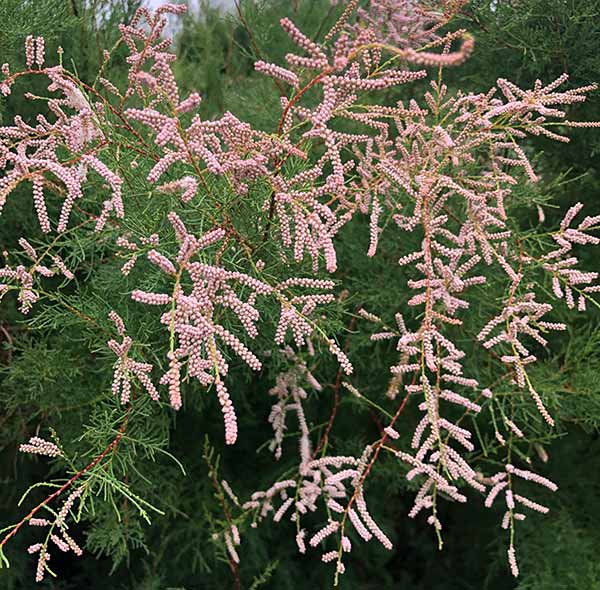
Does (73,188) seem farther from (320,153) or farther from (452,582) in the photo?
(452,582)

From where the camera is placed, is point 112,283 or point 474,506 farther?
point 474,506

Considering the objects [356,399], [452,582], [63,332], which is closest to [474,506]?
[452,582]

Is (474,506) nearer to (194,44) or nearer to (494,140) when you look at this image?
(494,140)

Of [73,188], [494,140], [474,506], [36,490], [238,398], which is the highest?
[73,188]

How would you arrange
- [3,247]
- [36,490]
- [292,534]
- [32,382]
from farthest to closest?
[292,534] < [36,490] < [3,247] < [32,382]

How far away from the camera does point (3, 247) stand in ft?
6.20

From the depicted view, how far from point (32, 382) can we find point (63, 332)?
146 mm

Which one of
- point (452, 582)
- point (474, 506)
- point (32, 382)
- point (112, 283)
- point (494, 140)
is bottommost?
point (452, 582)

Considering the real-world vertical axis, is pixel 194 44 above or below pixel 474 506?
above

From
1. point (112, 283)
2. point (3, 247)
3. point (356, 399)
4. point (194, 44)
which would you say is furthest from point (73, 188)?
point (194, 44)

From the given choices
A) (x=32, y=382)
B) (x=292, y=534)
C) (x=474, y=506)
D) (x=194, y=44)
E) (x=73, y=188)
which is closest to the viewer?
(x=73, y=188)

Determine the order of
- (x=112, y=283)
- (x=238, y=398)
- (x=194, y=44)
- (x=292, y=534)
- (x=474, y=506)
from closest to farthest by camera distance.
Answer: (x=112, y=283), (x=238, y=398), (x=292, y=534), (x=474, y=506), (x=194, y=44)

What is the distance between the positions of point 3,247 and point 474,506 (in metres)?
1.72

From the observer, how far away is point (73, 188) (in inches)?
43.2
